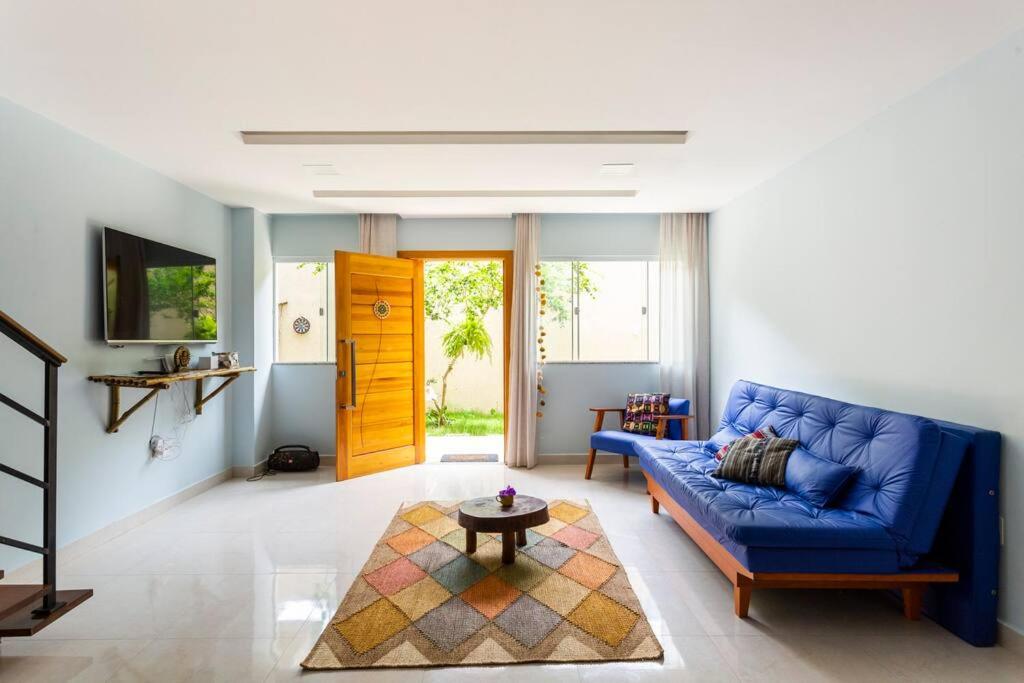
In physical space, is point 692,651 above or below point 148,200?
below

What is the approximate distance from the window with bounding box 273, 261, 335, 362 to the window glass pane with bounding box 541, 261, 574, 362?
2281 millimetres

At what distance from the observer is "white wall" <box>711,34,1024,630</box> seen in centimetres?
224

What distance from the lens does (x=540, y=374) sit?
18.1 ft

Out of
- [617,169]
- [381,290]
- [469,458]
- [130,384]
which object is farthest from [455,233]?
[130,384]

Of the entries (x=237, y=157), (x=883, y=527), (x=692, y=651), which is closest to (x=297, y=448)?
(x=237, y=157)

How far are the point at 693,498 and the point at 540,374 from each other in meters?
2.68

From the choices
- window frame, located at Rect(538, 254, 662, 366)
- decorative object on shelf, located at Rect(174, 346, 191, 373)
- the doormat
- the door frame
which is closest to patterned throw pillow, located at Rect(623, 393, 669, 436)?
window frame, located at Rect(538, 254, 662, 366)

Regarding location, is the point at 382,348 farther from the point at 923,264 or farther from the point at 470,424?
the point at 923,264

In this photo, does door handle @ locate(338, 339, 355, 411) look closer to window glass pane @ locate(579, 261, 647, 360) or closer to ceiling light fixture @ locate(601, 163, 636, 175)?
window glass pane @ locate(579, 261, 647, 360)

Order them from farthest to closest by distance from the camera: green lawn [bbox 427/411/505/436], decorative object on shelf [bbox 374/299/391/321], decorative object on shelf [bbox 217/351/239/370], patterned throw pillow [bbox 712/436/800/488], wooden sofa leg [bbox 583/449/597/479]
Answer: green lawn [bbox 427/411/505/436], decorative object on shelf [bbox 374/299/391/321], wooden sofa leg [bbox 583/449/597/479], decorative object on shelf [bbox 217/351/239/370], patterned throw pillow [bbox 712/436/800/488]

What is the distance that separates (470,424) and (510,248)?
3.03 metres

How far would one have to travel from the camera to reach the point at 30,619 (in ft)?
7.13

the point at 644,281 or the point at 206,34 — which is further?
the point at 644,281

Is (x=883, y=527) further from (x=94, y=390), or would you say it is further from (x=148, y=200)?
(x=148, y=200)
